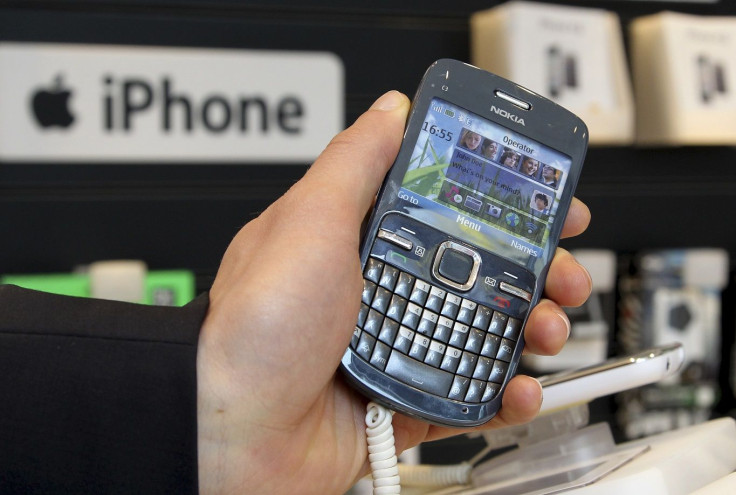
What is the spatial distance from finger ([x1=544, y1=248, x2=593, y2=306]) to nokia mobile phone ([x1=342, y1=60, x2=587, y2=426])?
0.06m

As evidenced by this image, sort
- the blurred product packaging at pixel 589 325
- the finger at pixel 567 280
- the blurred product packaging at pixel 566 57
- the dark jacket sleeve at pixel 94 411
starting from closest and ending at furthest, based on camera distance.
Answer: the dark jacket sleeve at pixel 94 411 → the finger at pixel 567 280 → the blurred product packaging at pixel 566 57 → the blurred product packaging at pixel 589 325

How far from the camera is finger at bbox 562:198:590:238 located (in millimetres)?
840

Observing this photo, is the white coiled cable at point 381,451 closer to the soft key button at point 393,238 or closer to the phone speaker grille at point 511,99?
the soft key button at point 393,238

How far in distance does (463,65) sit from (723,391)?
1.14m

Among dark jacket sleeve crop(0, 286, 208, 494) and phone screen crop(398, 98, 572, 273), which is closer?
dark jacket sleeve crop(0, 286, 208, 494)

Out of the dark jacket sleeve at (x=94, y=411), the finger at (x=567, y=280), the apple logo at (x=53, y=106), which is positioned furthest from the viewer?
the apple logo at (x=53, y=106)

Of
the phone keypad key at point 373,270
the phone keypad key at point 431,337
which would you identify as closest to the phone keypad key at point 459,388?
the phone keypad key at point 431,337

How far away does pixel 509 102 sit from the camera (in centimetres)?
79

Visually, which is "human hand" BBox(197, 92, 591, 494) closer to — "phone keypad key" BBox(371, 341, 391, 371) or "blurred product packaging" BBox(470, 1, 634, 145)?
"phone keypad key" BBox(371, 341, 391, 371)

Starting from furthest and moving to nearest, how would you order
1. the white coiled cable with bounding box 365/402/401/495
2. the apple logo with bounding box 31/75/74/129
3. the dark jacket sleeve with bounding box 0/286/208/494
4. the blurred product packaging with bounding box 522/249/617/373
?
the blurred product packaging with bounding box 522/249/617/373, the apple logo with bounding box 31/75/74/129, the white coiled cable with bounding box 365/402/401/495, the dark jacket sleeve with bounding box 0/286/208/494

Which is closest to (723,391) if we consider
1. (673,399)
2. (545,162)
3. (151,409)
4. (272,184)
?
(673,399)

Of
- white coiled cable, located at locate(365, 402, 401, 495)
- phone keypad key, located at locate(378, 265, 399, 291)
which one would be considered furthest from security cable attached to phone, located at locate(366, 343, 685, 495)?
phone keypad key, located at locate(378, 265, 399, 291)

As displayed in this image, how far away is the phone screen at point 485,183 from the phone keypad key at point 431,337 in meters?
0.06

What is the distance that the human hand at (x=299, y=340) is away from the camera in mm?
653
